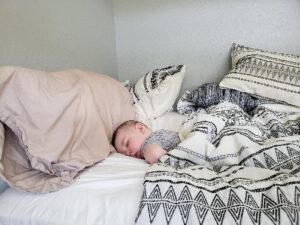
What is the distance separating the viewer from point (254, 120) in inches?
49.1

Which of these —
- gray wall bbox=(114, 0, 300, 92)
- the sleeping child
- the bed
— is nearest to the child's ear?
the sleeping child

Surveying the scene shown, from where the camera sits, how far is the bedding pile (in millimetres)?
874

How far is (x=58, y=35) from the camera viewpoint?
4.60 feet

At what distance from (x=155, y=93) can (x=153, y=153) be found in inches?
21.7

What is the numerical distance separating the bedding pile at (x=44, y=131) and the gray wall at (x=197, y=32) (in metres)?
0.92

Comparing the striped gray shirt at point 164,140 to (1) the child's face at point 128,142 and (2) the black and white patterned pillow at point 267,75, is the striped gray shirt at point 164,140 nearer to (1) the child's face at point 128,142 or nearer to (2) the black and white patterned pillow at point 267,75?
(1) the child's face at point 128,142

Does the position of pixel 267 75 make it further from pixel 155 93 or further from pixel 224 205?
pixel 224 205

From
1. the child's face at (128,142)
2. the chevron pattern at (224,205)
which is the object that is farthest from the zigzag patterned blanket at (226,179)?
the child's face at (128,142)

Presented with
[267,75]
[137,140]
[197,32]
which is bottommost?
[137,140]

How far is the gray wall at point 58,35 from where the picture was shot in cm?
113

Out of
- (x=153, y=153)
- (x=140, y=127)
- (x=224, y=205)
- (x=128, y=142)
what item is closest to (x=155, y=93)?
(x=140, y=127)

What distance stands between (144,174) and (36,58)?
702mm

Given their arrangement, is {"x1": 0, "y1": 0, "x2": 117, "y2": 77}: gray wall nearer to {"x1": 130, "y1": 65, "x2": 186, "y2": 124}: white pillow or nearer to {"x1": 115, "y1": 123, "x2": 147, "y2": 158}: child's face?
{"x1": 130, "y1": 65, "x2": 186, "y2": 124}: white pillow

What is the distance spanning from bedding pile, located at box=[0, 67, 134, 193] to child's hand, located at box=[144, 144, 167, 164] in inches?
5.5
